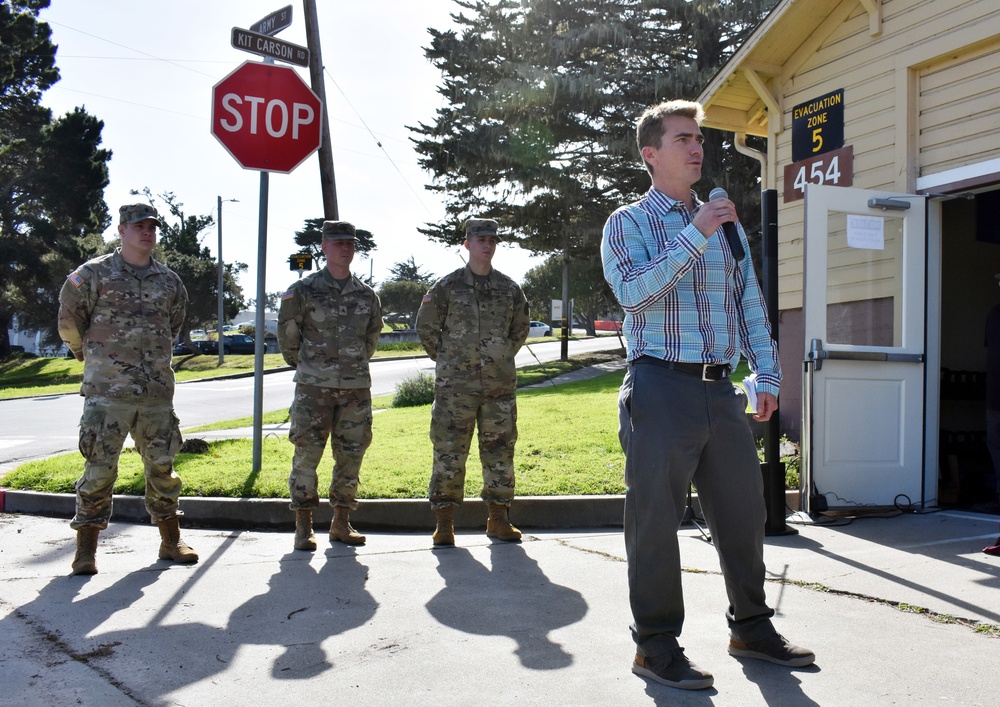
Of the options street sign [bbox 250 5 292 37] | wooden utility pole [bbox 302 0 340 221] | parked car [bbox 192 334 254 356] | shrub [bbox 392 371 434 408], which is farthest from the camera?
parked car [bbox 192 334 254 356]

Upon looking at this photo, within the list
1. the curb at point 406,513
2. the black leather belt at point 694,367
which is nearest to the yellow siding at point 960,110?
the curb at point 406,513

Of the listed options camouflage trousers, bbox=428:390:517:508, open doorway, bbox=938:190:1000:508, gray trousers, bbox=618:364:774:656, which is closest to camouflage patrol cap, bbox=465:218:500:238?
camouflage trousers, bbox=428:390:517:508

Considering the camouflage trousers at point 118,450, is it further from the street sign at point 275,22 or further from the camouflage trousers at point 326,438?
the street sign at point 275,22

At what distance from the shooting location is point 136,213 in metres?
5.27

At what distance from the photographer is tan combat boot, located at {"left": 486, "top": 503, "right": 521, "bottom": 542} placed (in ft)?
19.3

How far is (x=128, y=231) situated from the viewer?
524 cm

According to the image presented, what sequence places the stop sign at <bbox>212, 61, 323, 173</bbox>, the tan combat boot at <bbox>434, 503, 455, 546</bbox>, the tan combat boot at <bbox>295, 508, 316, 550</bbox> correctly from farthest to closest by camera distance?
the stop sign at <bbox>212, 61, 323, 173</bbox>, the tan combat boot at <bbox>434, 503, 455, 546</bbox>, the tan combat boot at <bbox>295, 508, 316, 550</bbox>

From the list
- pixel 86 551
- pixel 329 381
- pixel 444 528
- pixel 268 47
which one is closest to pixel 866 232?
pixel 444 528

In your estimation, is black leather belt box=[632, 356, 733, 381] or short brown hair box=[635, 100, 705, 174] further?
short brown hair box=[635, 100, 705, 174]

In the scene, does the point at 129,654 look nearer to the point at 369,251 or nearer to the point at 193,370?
the point at 193,370

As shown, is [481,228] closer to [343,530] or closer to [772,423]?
[343,530]

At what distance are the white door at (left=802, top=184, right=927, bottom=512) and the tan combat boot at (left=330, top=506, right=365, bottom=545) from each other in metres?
3.35

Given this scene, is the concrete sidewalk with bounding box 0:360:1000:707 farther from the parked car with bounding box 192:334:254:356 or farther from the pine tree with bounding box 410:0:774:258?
the parked car with bounding box 192:334:254:356

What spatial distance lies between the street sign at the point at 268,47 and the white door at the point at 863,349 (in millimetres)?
4556
